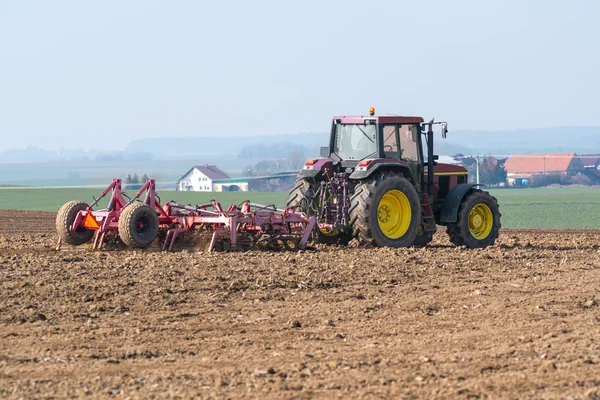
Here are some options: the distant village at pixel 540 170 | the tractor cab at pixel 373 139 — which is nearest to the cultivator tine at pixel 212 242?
the tractor cab at pixel 373 139

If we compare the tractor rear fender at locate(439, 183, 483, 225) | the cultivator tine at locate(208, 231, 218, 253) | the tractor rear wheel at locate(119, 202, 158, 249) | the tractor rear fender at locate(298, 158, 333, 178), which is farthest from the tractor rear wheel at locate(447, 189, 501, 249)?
the tractor rear wheel at locate(119, 202, 158, 249)

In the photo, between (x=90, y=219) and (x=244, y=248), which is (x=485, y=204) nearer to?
(x=244, y=248)

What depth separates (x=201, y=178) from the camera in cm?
6134

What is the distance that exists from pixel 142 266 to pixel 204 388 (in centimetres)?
548

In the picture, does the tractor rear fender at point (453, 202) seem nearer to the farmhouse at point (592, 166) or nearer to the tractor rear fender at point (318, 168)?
the tractor rear fender at point (318, 168)

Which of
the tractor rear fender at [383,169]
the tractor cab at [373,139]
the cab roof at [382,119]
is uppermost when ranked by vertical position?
the cab roof at [382,119]

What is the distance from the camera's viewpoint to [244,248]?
1320 cm

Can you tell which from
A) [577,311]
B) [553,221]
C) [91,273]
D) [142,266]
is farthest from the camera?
[553,221]

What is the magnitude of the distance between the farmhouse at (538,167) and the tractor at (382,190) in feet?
179

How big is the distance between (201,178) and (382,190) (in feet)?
160

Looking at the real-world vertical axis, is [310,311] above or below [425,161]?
below

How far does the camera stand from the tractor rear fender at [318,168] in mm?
13586

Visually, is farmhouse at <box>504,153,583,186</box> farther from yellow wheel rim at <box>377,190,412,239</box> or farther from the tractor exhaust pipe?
yellow wheel rim at <box>377,190,412,239</box>

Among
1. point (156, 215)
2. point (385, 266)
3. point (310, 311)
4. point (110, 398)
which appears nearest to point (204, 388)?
point (110, 398)
